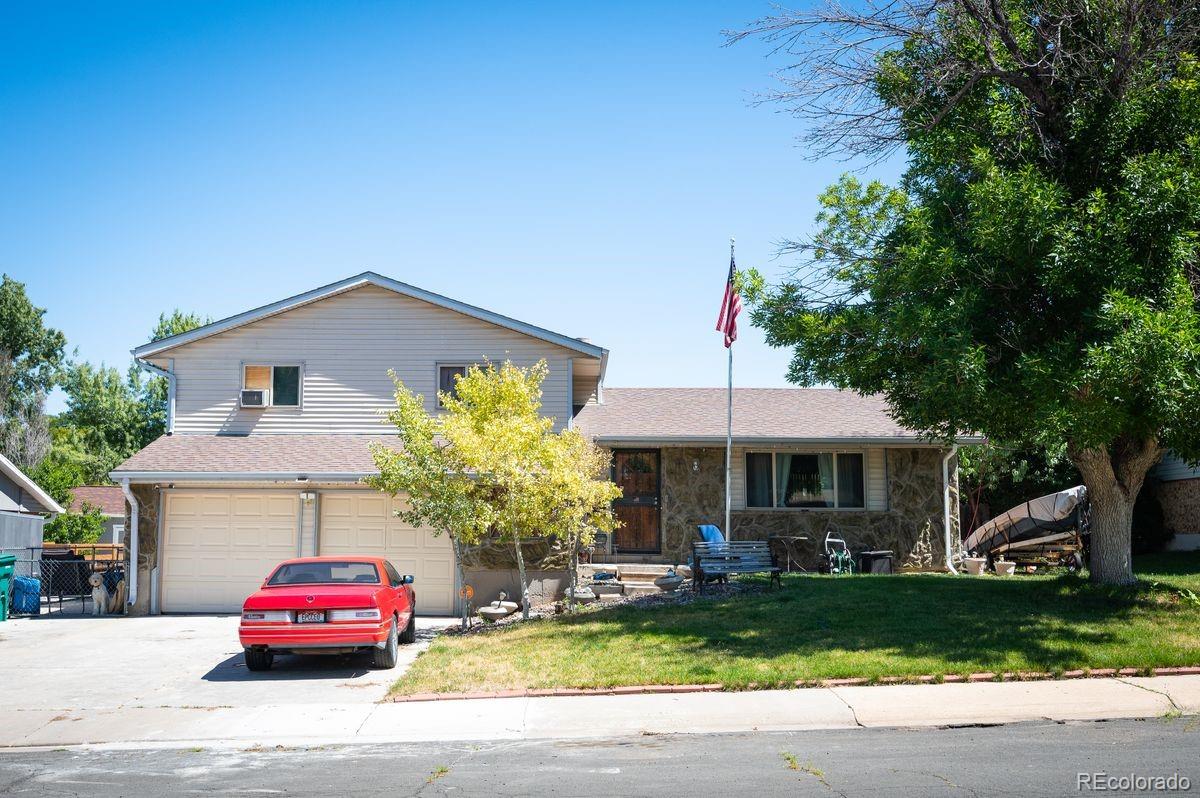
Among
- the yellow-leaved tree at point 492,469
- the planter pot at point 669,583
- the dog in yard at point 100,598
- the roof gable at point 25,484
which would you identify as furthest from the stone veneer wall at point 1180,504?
the roof gable at point 25,484

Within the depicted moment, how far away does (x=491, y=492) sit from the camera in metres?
15.9

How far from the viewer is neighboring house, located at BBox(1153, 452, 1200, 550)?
23.4 m

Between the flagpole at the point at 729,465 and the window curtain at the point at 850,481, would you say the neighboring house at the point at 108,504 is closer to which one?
the flagpole at the point at 729,465

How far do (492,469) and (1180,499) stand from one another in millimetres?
19102

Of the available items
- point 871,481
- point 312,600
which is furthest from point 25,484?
point 871,481

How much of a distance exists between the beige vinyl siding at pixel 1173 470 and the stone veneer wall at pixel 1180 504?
0.11 m

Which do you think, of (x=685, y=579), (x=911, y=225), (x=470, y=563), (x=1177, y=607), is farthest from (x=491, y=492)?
(x=1177, y=607)

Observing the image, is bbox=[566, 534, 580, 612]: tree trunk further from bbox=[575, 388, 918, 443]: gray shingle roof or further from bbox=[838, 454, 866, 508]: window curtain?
bbox=[838, 454, 866, 508]: window curtain

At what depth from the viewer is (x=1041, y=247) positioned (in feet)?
39.1

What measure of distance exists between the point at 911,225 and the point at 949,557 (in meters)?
10.3

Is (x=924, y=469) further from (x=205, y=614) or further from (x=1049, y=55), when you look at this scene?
(x=205, y=614)

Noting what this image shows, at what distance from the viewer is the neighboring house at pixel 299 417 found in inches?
715

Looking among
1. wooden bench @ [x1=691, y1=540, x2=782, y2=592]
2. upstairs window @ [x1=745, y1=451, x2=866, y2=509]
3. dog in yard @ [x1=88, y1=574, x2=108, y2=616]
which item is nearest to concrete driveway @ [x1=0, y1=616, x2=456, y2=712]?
dog in yard @ [x1=88, y1=574, x2=108, y2=616]

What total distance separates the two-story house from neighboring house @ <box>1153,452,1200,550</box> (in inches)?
273
